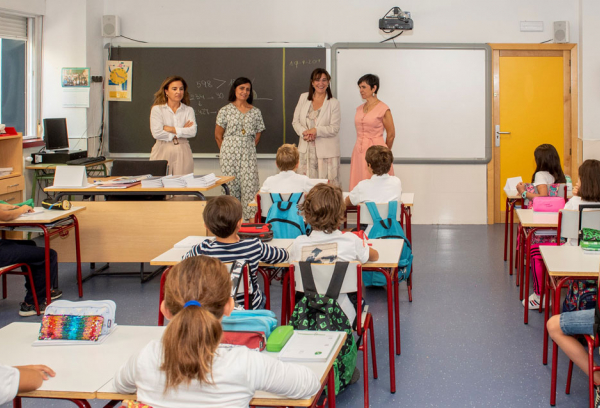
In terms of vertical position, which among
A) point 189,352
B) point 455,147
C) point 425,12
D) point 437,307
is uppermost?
point 425,12

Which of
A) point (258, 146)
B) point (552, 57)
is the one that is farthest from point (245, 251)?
point (552, 57)

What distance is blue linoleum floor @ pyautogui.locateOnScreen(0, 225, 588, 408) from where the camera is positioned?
314 centimetres

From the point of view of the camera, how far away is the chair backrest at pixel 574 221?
381 cm

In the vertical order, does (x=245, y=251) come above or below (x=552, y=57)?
below

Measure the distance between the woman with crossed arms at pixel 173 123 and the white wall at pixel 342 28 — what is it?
131cm

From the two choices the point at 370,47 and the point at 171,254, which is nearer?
the point at 171,254

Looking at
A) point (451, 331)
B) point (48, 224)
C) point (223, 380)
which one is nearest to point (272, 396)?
point (223, 380)

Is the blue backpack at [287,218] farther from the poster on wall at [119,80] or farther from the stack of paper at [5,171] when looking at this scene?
the poster on wall at [119,80]

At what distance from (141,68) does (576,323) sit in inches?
244

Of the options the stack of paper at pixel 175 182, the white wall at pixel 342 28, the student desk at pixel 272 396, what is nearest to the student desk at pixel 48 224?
the stack of paper at pixel 175 182

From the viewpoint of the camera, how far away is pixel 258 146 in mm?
7797

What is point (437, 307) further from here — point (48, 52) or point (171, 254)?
point (48, 52)

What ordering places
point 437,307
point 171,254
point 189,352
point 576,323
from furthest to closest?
point 437,307 → point 171,254 → point 576,323 → point 189,352

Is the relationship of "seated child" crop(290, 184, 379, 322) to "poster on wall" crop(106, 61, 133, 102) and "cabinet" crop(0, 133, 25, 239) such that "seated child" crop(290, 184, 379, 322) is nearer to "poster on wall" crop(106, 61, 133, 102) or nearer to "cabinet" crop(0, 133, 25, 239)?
"cabinet" crop(0, 133, 25, 239)
